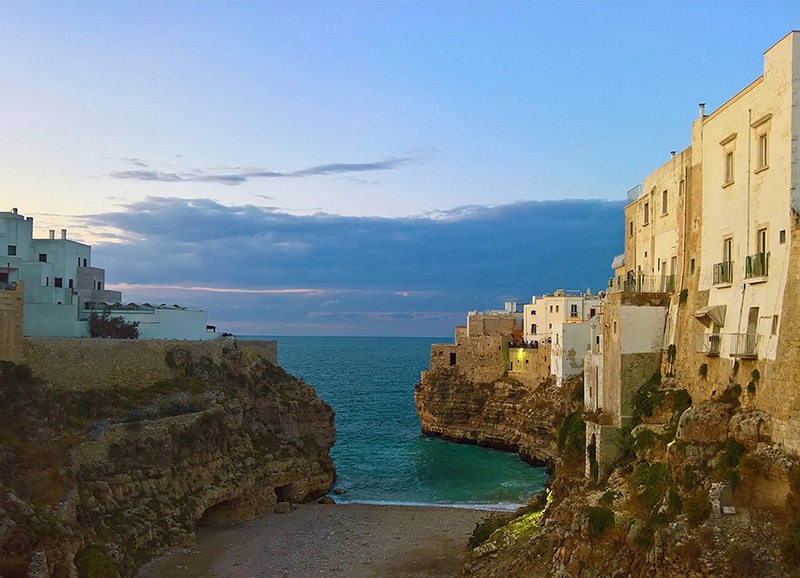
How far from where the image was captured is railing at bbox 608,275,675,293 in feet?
98.6

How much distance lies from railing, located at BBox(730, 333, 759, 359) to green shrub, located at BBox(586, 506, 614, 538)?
20.7ft

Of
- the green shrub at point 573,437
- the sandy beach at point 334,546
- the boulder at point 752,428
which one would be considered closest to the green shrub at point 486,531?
the sandy beach at point 334,546

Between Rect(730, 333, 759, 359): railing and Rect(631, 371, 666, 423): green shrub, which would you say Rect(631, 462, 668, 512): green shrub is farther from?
Rect(730, 333, 759, 359): railing

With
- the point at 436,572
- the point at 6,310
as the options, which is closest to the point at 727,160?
the point at 436,572

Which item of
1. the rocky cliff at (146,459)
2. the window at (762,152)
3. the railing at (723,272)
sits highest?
the window at (762,152)

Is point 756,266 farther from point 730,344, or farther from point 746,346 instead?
point 730,344

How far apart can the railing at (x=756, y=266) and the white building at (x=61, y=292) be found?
37.5m

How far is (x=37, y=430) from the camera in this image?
31953 millimetres

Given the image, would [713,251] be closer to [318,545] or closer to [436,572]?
[436,572]

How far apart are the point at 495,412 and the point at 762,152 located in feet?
152

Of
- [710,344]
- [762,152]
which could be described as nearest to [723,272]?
[710,344]

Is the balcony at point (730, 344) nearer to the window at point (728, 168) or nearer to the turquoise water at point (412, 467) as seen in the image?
the window at point (728, 168)

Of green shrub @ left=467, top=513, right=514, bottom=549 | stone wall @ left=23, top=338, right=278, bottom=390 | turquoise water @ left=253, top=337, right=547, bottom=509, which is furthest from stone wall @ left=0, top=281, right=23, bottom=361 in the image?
green shrub @ left=467, top=513, right=514, bottom=549

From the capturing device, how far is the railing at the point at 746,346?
73.0 feet
